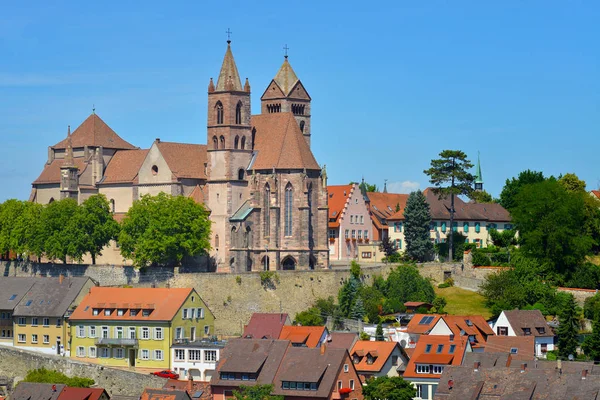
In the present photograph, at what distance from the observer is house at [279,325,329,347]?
107431 millimetres

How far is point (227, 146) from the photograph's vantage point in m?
133

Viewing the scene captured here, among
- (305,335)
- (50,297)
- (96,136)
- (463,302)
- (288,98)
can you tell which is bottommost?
(305,335)

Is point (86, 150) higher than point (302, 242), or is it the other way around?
point (86, 150)

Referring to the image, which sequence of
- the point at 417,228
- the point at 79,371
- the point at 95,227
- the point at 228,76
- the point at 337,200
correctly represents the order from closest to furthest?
1. the point at 79,371
2. the point at 95,227
3. the point at 228,76
4. the point at 417,228
5. the point at 337,200

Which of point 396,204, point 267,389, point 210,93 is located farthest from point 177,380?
point 396,204

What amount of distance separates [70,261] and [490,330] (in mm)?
45797

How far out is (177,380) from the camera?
334 ft

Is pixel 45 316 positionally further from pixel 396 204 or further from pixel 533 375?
pixel 396 204

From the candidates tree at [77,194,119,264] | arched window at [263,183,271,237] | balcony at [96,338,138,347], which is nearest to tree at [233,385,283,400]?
balcony at [96,338,138,347]

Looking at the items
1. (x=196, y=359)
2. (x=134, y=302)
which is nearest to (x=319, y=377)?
(x=196, y=359)

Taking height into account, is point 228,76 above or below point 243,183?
above

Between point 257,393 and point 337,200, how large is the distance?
191ft

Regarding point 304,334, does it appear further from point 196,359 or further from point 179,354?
point 179,354

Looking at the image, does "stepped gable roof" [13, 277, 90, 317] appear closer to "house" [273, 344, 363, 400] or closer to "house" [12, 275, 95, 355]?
"house" [12, 275, 95, 355]
